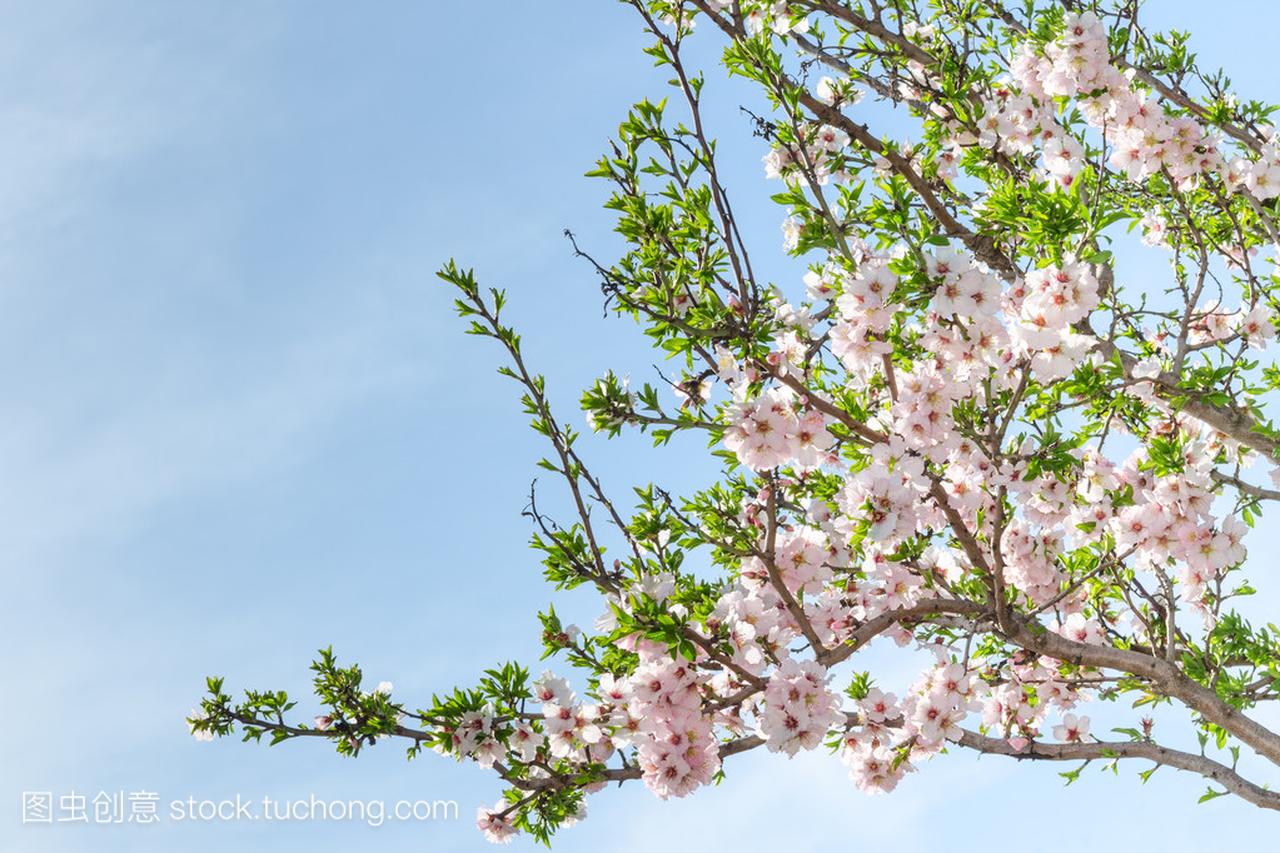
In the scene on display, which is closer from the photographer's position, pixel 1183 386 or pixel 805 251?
pixel 805 251

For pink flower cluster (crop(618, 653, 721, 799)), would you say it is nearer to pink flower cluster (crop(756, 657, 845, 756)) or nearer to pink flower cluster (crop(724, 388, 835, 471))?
pink flower cluster (crop(756, 657, 845, 756))

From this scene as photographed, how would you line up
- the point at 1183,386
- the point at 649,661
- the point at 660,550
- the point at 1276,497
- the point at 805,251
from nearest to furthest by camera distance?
the point at 649,661, the point at 660,550, the point at 805,251, the point at 1183,386, the point at 1276,497

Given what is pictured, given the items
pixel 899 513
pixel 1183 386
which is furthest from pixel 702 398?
pixel 1183 386

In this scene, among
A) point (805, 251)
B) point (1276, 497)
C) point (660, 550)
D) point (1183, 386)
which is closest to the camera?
point (660, 550)

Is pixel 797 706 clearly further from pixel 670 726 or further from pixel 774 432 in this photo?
pixel 774 432

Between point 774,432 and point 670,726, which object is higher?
point 774,432

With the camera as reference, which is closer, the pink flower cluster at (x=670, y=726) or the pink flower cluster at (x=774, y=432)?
the pink flower cluster at (x=670, y=726)

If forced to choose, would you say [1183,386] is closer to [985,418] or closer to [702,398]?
[985,418]

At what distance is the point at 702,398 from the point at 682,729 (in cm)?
141

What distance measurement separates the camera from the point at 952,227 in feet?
23.0

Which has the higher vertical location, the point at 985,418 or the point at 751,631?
the point at 985,418

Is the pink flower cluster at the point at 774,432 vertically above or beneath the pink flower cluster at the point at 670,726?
above

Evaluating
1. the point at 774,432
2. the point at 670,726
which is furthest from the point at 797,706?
Answer: the point at 774,432

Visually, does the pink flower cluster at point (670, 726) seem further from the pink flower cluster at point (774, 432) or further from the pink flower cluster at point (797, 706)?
the pink flower cluster at point (774, 432)
